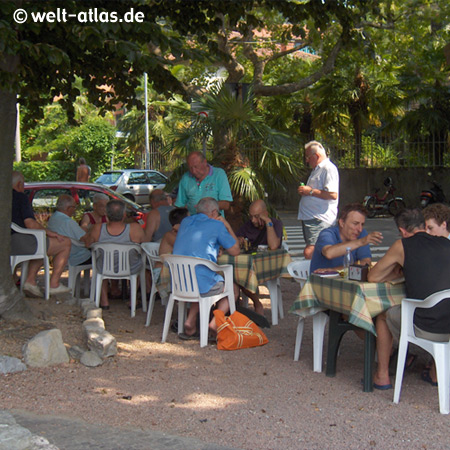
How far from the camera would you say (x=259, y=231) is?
770 centimetres

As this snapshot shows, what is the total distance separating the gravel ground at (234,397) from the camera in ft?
14.2

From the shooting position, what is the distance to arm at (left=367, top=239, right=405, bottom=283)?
4.98m

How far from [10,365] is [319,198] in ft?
13.0

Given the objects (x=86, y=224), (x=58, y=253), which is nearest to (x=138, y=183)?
(x=86, y=224)

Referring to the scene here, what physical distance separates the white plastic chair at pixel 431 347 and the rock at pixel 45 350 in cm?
280

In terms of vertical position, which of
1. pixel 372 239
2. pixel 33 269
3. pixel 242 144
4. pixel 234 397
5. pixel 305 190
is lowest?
pixel 234 397

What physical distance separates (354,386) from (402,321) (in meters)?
0.73

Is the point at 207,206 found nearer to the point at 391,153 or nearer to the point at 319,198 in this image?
the point at 319,198

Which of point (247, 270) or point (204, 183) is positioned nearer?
point (247, 270)

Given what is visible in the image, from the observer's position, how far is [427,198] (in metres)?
19.3

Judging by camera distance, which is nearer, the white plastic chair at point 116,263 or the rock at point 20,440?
the rock at point 20,440

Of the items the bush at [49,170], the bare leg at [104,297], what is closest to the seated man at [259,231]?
the bare leg at [104,297]

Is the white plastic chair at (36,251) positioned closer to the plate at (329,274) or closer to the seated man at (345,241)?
the seated man at (345,241)

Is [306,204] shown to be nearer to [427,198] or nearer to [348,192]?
[427,198]
